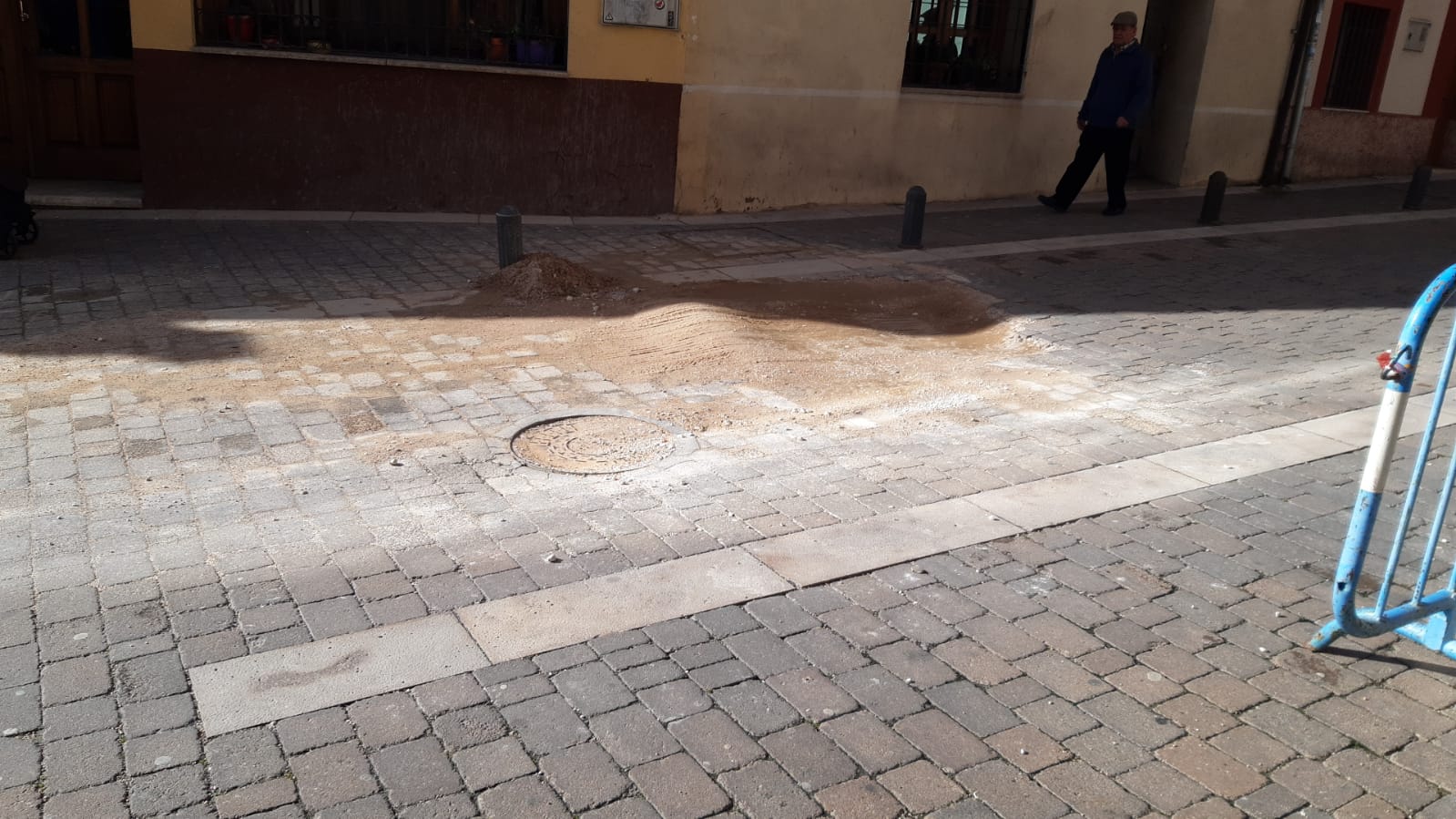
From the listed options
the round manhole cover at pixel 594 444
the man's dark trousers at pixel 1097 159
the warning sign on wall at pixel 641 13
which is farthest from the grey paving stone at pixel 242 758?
the man's dark trousers at pixel 1097 159

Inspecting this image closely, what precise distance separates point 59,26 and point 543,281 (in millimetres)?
6649

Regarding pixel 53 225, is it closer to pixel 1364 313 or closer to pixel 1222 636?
pixel 1222 636

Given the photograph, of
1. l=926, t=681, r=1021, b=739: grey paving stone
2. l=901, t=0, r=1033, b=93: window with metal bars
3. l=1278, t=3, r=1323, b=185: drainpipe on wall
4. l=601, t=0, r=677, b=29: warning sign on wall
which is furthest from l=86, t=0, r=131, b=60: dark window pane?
l=1278, t=3, r=1323, b=185: drainpipe on wall

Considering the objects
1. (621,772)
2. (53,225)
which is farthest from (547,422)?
(53,225)

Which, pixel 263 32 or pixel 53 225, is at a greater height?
pixel 263 32

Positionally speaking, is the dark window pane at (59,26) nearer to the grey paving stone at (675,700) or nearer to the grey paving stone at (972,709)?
the grey paving stone at (675,700)

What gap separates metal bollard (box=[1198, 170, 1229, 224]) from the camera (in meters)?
13.2

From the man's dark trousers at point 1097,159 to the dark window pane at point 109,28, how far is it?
1048 centimetres

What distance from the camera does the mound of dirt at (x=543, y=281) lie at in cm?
850

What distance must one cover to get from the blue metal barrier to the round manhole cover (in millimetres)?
3048

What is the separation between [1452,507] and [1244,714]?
8.36ft

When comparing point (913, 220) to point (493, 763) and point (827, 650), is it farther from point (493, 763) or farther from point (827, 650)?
point (493, 763)

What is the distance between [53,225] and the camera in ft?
33.2

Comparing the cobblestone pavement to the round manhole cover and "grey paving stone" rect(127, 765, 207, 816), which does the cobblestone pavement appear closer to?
"grey paving stone" rect(127, 765, 207, 816)
